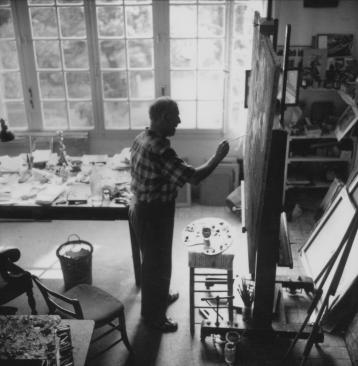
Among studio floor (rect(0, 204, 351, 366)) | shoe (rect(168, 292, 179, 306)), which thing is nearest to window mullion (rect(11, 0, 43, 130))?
studio floor (rect(0, 204, 351, 366))

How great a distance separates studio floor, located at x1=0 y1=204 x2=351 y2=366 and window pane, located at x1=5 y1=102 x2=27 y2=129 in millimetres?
1247

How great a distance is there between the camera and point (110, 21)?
4738mm

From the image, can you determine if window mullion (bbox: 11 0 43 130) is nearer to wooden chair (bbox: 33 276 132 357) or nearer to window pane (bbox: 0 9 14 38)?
window pane (bbox: 0 9 14 38)

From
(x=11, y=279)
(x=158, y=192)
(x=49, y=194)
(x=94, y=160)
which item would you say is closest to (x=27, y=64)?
(x=94, y=160)

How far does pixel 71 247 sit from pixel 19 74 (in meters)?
2.36

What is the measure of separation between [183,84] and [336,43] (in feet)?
5.49

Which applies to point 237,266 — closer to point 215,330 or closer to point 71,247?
point 215,330

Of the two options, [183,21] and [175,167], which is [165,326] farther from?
[183,21]

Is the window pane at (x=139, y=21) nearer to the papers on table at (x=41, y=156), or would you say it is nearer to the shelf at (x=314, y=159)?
the papers on table at (x=41, y=156)

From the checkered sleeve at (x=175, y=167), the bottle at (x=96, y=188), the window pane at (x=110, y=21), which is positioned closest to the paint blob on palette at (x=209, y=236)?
the checkered sleeve at (x=175, y=167)

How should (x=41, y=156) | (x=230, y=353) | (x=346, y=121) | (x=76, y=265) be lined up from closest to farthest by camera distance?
(x=230, y=353)
(x=76, y=265)
(x=41, y=156)
(x=346, y=121)

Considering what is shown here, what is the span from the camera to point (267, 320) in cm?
298

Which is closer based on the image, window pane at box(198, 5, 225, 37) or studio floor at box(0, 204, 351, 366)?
studio floor at box(0, 204, 351, 366)

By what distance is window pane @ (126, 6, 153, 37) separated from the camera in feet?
15.4
